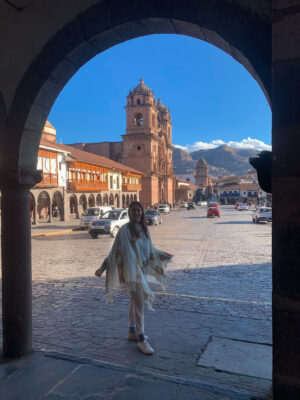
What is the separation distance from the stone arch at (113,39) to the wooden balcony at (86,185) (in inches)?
1129

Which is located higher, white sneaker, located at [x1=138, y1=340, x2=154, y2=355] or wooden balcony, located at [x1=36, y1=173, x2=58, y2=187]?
wooden balcony, located at [x1=36, y1=173, x2=58, y2=187]

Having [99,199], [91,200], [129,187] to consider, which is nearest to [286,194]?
[91,200]

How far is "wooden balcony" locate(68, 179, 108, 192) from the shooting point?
104ft

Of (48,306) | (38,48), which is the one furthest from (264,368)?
(38,48)

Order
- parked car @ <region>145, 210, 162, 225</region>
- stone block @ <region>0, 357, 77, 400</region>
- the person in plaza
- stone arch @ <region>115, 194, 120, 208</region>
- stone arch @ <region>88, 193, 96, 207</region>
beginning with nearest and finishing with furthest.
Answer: stone block @ <region>0, 357, 77, 400</region>, the person in plaza, parked car @ <region>145, 210, 162, 225</region>, stone arch @ <region>88, 193, 96, 207</region>, stone arch @ <region>115, 194, 120, 208</region>

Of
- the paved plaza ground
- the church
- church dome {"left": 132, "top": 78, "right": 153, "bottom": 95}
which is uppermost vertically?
church dome {"left": 132, "top": 78, "right": 153, "bottom": 95}

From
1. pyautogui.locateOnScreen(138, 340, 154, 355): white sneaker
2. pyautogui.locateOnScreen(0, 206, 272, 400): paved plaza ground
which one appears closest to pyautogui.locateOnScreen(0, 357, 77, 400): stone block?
pyautogui.locateOnScreen(0, 206, 272, 400): paved plaza ground

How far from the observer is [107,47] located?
3396 millimetres

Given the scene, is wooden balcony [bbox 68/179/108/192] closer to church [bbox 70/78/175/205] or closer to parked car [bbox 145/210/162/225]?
parked car [bbox 145/210/162/225]

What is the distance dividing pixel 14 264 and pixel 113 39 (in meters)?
2.64

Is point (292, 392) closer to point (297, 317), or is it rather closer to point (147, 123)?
point (297, 317)

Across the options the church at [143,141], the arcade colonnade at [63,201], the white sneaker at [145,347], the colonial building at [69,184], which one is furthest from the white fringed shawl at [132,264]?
the church at [143,141]

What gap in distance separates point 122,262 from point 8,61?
8.62 ft

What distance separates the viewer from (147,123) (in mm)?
60000
